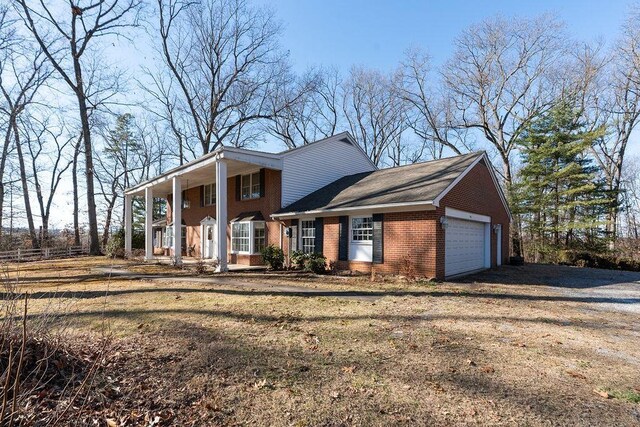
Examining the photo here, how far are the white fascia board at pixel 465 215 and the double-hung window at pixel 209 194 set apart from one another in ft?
45.6

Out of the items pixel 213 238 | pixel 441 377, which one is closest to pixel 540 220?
pixel 213 238

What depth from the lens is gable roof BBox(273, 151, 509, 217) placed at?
12047 millimetres

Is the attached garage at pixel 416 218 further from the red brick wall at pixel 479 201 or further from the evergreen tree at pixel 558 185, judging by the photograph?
the evergreen tree at pixel 558 185

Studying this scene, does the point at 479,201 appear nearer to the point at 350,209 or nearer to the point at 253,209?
the point at 350,209

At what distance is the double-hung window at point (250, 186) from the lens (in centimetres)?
1766

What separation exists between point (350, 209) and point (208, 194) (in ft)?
37.9

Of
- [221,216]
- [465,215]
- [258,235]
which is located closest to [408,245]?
[465,215]

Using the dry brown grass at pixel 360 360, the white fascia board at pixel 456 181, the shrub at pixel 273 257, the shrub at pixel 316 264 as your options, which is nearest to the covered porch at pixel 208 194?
the shrub at pixel 273 257

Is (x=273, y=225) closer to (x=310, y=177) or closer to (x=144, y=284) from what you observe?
(x=310, y=177)

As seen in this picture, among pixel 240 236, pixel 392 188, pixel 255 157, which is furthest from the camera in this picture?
pixel 240 236

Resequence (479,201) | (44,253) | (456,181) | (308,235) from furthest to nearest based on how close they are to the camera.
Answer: (44,253) < (308,235) < (479,201) < (456,181)

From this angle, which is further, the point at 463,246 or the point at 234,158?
the point at 234,158

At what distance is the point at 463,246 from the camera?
1396cm

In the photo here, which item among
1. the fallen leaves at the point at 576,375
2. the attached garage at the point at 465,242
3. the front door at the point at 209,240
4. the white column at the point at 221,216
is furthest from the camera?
the front door at the point at 209,240
